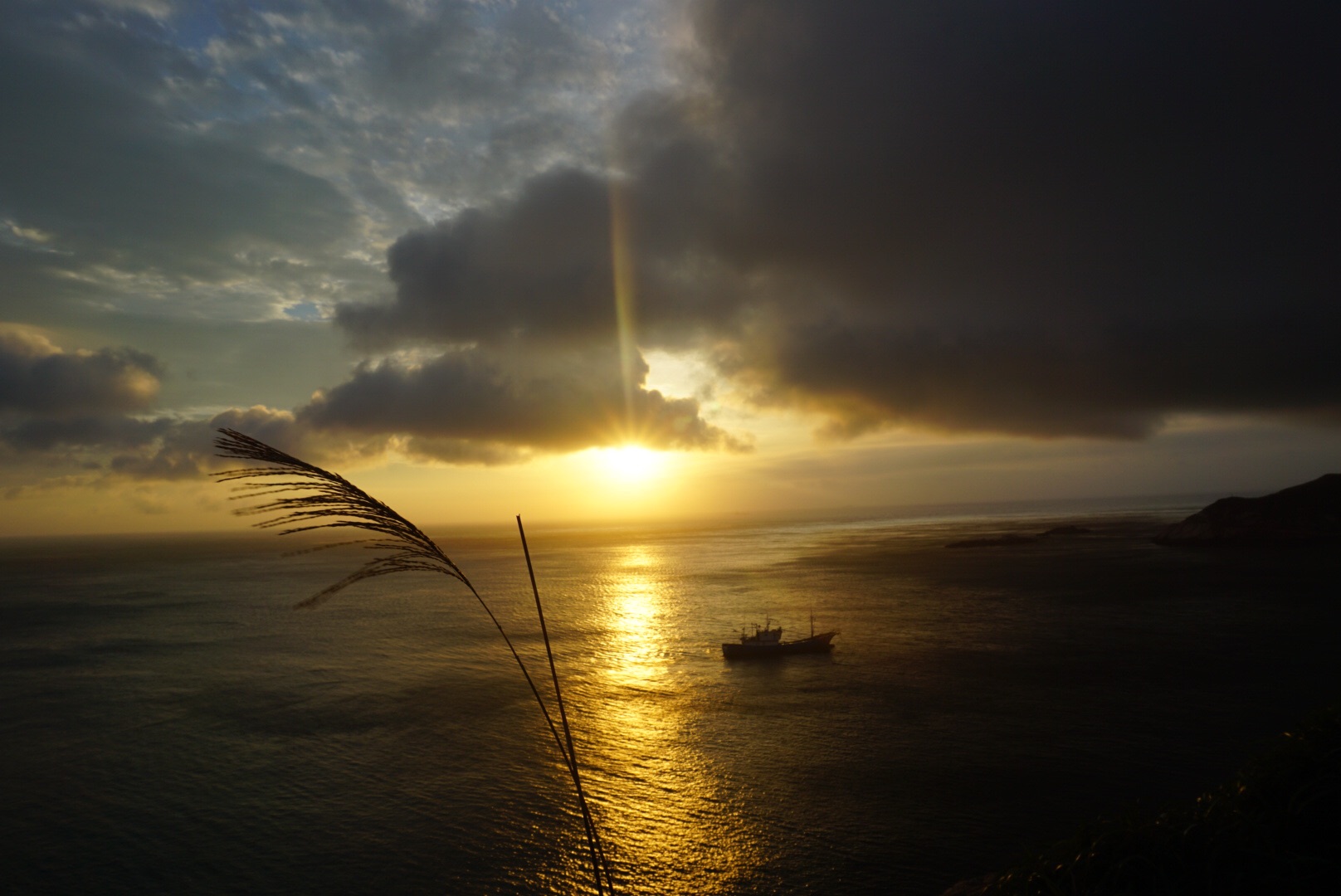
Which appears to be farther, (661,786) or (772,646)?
(772,646)

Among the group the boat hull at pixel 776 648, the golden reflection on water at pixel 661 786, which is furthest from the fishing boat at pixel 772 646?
the golden reflection on water at pixel 661 786

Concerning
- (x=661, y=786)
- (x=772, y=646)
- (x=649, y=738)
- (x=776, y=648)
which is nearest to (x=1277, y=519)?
(x=776, y=648)

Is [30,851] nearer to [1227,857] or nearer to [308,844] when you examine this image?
[308,844]

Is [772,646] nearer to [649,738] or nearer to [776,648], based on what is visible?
[776,648]

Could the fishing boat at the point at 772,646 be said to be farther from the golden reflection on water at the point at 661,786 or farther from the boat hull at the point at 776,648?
the golden reflection on water at the point at 661,786

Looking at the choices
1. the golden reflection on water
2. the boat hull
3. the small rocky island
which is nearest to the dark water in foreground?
the golden reflection on water

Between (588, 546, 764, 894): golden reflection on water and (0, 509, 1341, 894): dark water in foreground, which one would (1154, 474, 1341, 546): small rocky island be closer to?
(0, 509, 1341, 894): dark water in foreground
